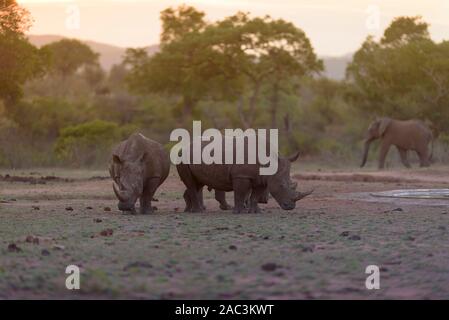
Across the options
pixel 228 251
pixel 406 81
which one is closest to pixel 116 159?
Result: pixel 228 251

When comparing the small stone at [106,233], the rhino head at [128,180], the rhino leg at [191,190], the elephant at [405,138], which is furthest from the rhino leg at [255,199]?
the elephant at [405,138]

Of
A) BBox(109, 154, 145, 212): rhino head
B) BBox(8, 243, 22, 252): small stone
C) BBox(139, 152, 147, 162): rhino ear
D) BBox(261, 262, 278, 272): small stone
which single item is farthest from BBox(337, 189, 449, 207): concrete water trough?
BBox(8, 243, 22, 252): small stone

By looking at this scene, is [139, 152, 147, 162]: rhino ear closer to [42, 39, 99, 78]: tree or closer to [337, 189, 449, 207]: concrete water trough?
[337, 189, 449, 207]: concrete water trough

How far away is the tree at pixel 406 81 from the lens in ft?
128

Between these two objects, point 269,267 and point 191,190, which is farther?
point 191,190

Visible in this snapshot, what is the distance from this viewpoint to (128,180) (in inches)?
566

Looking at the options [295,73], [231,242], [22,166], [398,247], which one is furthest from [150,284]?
[295,73]

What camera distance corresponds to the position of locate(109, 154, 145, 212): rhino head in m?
14.2

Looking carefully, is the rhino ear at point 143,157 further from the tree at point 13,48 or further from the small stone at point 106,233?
the tree at point 13,48

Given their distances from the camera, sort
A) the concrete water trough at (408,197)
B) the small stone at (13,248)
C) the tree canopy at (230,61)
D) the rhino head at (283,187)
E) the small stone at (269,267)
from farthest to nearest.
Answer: the tree canopy at (230,61), the concrete water trough at (408,197), the rhino head at (283,187), the small stone at (13,248), the small stone at (269,267)

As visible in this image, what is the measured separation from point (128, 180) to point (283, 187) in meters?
2.49

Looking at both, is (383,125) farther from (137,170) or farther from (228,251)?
(228,251)

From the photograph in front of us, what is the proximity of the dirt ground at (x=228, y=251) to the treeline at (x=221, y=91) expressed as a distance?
54.7ft
